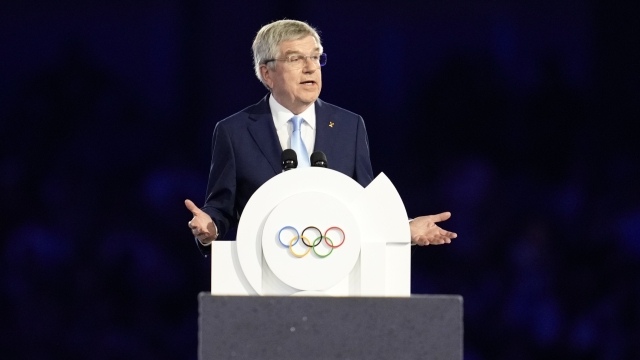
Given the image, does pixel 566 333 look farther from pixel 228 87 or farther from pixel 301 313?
pixel 301 313

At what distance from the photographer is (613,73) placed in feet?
15.0

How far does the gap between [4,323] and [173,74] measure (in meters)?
1.47

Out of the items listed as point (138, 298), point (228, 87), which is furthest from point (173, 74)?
point (138, 298)

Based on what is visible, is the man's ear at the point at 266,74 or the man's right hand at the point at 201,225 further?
the man's ear at the point at 266,74

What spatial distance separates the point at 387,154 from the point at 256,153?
1.96m

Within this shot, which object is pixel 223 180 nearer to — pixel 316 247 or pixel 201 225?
pixel 201 225

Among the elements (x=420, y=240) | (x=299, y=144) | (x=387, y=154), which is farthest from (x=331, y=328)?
(x=387, y=154)

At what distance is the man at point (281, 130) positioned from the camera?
2621 mm

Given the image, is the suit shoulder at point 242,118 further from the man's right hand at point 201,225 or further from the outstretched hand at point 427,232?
the outstretched hand at point 427,232

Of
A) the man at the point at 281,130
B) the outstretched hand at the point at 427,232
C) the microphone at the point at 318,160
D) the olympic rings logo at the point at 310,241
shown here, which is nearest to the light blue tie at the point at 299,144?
the man at the point at 281,130

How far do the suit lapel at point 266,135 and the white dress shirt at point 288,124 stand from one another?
26 mm

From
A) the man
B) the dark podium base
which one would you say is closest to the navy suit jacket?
the man

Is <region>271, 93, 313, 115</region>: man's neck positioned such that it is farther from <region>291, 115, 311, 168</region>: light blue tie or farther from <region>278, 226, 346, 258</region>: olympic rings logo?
<region>278, 226, 346, 258</region>: olympic rings logo

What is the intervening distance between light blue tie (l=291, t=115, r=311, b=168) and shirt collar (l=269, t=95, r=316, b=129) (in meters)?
0.02
